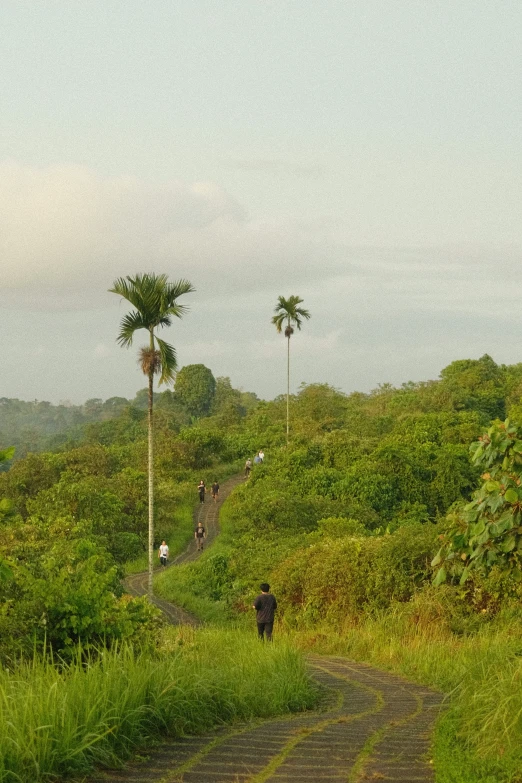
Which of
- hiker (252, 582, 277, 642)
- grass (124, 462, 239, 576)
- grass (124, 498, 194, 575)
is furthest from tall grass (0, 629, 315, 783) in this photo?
grass (124, 498, 194, 575)

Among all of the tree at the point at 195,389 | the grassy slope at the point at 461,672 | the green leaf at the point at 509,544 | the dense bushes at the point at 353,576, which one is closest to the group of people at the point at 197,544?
the grassy slope at the point at 461,672

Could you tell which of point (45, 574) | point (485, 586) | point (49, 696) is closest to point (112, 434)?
point (485, 586)

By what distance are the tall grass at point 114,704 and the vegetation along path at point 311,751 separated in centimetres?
16

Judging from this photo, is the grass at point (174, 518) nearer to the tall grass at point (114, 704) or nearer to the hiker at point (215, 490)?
the hiker at point (215, 490)

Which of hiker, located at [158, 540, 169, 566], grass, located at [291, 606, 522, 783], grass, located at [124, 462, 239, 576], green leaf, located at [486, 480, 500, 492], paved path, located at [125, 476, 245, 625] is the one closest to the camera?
grass, located at [291, 606, 522, 783]

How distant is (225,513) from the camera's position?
128ft

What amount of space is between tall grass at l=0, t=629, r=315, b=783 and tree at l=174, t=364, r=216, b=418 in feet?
241

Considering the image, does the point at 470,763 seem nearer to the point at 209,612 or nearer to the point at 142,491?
the point at 209,612

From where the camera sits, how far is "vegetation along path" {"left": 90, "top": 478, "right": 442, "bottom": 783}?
16.7 feet

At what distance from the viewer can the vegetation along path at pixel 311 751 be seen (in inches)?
200

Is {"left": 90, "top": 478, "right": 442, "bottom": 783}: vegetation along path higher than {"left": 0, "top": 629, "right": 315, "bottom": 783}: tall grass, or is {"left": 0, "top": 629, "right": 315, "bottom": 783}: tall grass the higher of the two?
{"left": 0, "top": 629, "right": 315, "bottom": 783}: tall grass

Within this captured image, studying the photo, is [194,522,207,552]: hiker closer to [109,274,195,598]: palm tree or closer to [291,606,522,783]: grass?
[109,274,195,598]: palm tree

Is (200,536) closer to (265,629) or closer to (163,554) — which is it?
(163,554)

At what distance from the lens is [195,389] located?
3206 inches
